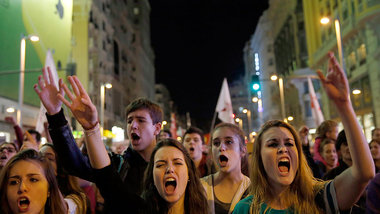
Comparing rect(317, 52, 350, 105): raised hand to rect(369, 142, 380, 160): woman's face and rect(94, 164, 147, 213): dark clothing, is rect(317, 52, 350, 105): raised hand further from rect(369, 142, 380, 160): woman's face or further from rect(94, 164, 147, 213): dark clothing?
rect(369, 142, 380, 160): woman's face

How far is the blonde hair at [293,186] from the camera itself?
109 inches

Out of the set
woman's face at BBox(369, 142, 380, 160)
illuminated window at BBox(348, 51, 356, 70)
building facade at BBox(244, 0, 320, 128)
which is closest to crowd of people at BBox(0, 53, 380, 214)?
woman's face at BBox(369, 142, 380, 160)

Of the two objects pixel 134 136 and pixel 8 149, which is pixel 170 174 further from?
pixel 8 149

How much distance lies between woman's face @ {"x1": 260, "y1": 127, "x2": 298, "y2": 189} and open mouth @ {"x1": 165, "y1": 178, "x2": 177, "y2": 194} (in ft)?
2.57

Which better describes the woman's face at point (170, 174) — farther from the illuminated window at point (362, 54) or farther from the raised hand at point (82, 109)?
the illuminated window at point (362, 54)

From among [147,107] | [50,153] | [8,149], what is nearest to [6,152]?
[8,149]

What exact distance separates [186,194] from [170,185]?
260 mm

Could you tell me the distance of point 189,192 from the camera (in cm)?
341

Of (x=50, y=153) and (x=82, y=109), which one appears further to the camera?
(x=50, y=153)

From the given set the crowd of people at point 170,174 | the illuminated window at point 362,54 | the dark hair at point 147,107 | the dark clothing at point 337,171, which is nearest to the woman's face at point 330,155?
the dark clothing at point 337,171

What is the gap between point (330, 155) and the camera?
6.35m

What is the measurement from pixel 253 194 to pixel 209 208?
2.72 ft

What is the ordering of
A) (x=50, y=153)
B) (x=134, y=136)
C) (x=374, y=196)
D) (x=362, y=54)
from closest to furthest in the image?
(x=374, y=196) → (x=134, y=136) → (x=50, y=153) → (x=362, y=54)

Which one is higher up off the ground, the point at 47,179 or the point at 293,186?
the point at 47,179
